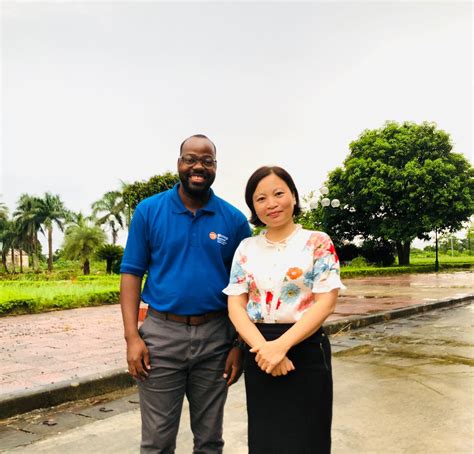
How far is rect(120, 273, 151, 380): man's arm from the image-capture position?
244cm

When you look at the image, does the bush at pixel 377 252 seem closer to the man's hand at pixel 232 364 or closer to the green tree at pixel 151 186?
the green tree at pixel 151 186

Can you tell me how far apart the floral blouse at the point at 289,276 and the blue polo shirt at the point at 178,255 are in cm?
26

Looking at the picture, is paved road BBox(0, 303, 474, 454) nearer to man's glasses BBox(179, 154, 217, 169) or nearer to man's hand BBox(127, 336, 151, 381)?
man's hand BBox(127, 336, 151, 381)

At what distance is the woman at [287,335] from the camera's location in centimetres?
215

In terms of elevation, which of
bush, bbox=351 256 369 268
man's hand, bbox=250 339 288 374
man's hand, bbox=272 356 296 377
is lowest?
bush, bbox=351 256 369 268

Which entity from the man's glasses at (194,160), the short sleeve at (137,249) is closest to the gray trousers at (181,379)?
the short sleeve at (137,249)

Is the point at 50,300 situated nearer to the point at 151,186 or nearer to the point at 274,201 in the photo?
the point at 274,201

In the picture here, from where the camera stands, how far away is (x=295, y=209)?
2.46 metres

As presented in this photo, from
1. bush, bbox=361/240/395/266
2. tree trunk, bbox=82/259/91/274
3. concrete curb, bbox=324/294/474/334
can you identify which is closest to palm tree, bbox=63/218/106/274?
tree trunk, bbox=82/259/91/274

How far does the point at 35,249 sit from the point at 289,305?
58592mm

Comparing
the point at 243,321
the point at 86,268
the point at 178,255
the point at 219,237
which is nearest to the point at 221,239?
the point at 219,237

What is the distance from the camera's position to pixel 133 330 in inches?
97.2

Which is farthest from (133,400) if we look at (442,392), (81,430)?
(442,392)

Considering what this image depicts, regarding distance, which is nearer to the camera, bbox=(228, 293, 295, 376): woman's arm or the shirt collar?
bbox=(228, 293, 295, 376): woman's arm
